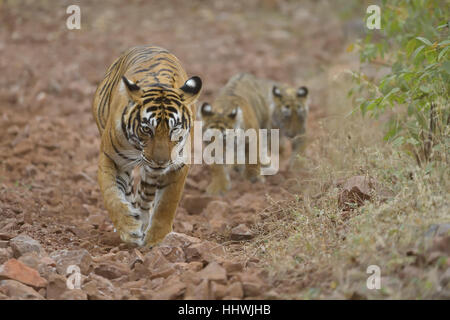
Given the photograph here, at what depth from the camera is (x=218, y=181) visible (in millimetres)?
7977

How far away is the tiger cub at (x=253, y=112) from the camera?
7.99 meters

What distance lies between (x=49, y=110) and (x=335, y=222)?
6.50m

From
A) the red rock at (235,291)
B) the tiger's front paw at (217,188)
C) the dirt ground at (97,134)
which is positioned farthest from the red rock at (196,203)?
Result: the red rock at (235,291)

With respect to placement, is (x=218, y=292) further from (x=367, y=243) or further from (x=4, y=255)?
(x=4, y=255)

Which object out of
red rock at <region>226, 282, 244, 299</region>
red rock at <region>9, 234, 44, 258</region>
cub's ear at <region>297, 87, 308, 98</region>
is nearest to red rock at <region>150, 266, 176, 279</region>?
red rock at <region>226, 282, 244, 299</region>

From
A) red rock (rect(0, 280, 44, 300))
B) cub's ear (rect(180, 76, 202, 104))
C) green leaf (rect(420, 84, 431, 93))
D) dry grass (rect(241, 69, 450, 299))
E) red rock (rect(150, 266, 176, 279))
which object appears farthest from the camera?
cub's ear (rect(180, 76, 202, 104))

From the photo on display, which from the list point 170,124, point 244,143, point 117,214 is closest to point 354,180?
point 170,124

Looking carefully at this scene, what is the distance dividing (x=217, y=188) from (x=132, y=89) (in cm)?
298

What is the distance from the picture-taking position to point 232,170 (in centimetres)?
873

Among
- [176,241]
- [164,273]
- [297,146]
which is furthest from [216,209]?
[297,146]

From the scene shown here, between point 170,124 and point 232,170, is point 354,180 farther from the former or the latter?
point 232,170

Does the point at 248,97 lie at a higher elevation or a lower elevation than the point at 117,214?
higher

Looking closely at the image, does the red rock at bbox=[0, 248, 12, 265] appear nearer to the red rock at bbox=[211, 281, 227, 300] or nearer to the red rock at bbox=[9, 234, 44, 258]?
the red rock at bbox=[9, 234, 44, 258]

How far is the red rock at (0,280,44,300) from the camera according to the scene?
4.11 m
